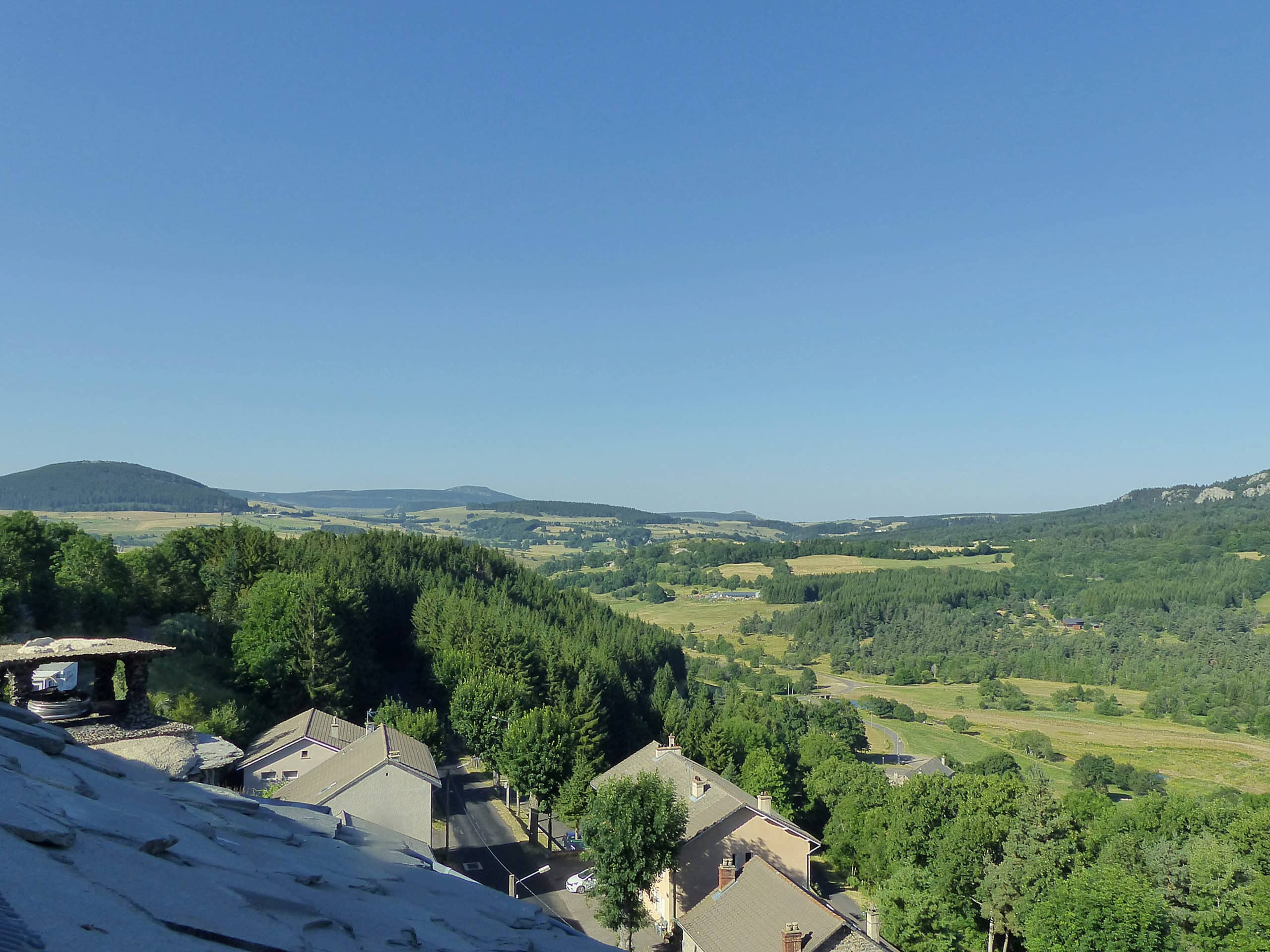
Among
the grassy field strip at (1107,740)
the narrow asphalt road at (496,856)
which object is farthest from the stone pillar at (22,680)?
the grassy field strip at (1107,740)

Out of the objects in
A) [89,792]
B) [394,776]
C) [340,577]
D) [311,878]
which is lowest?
[394,776]

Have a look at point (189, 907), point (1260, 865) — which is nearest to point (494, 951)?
point (189, 907)

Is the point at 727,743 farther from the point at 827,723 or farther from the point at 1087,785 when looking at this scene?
the point at 1087,785

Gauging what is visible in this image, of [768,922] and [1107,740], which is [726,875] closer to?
[768,922]

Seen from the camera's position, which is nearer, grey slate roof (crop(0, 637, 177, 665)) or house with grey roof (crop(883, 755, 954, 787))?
grey slate roof (crop(0, 637, 177, 665))

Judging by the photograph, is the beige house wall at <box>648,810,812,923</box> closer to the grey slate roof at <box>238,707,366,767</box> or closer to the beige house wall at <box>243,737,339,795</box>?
the grey slate roof at <box>238,707,366,767</box>

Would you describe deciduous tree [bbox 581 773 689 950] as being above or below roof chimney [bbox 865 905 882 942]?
above

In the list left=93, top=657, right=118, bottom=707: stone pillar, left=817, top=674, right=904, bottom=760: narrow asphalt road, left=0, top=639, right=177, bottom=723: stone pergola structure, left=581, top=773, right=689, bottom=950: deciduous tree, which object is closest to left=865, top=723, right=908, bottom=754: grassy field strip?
left=817, top=674, right=904, bottom=760: narrow asphalt road

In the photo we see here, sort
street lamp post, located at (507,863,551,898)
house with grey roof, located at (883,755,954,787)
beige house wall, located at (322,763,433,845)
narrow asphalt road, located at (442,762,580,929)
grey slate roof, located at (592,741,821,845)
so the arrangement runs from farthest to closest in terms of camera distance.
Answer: house with grey roof, located at (883,755,954,787) < grey slate roof, located at (592,741,821,845) < narrow asphalt road, located at (442,762,580,929) < street lamp post, located at (507,863,551,898) < beige house wall, located at (322,763,433,845)
